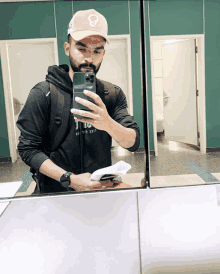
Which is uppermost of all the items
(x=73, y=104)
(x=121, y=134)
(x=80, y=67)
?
(x=80, y=67)

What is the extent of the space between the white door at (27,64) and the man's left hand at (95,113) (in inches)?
6.0

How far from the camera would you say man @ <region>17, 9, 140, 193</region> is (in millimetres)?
794

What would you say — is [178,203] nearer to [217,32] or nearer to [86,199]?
[86,199]

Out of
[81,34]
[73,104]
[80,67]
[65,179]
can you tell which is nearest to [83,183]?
[65,179]

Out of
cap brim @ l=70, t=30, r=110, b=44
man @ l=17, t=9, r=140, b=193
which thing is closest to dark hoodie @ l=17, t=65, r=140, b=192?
man @ l=17, t=9, r=140, b=193

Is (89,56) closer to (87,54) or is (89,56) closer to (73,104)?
(87,54)

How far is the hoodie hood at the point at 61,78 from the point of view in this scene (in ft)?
2.62

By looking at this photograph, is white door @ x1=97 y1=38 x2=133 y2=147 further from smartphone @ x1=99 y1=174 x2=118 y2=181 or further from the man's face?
smartphone @ x1=99 y1=174 x2=118 y2=181

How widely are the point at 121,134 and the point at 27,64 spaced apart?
385 mm

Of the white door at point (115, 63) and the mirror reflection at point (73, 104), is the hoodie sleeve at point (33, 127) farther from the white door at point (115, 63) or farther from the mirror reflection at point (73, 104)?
the white door at point (115, 63)

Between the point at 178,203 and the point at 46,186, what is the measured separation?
19.6 inches

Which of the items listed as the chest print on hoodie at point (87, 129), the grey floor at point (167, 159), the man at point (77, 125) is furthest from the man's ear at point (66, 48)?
the grey floor at point (167, 159)

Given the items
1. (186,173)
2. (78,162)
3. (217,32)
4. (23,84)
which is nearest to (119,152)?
(78,162)

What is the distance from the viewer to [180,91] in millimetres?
828
